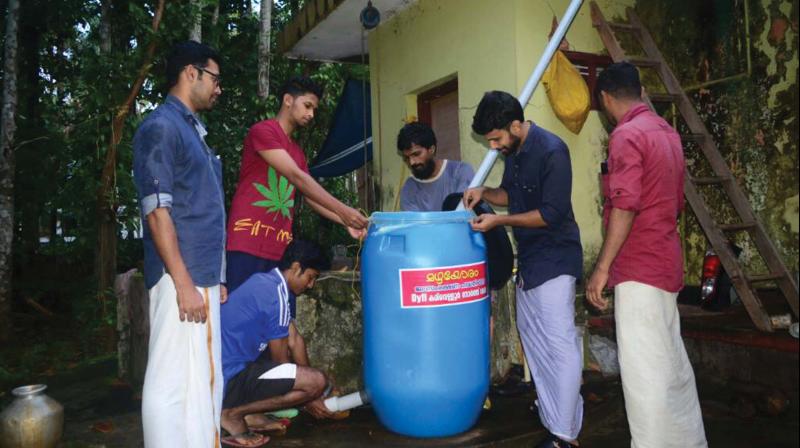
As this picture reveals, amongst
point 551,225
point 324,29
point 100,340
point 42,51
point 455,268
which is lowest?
point 100,340

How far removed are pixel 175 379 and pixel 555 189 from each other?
5.45 feet

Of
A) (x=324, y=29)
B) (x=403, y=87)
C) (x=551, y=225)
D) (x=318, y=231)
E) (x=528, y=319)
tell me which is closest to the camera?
(x=551, y=225)

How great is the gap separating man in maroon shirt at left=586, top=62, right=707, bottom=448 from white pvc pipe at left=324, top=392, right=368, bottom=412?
1.30m

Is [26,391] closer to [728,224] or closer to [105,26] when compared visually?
[728,224]

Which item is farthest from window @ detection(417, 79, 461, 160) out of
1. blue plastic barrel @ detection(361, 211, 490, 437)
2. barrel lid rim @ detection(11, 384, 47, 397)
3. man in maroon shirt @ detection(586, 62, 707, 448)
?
barrel lid rim @ detection(11, 384, 47, 397)

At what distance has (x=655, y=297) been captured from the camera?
217 cm

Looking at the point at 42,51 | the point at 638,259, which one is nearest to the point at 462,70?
the point at 638,259

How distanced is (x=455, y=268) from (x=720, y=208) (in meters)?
2.51

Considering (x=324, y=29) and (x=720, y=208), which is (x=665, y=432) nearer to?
(x=720, y=208)

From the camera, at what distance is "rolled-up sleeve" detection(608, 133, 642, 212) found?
2.11 m

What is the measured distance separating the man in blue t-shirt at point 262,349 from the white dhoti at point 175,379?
53cm

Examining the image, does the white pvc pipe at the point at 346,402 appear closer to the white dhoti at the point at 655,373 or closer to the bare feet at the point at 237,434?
the bare feet at the point at 237,434

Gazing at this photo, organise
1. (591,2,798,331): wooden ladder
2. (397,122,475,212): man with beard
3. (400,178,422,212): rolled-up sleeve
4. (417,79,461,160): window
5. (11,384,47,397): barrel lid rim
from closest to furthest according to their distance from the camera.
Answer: (11,384,47,397): barrel lid rim
(591,2,798,331): wooden ladder
(397,122,475,212): man with beard
(400,178,422,212): rolled-up sleeve
(417,79,461,160): window

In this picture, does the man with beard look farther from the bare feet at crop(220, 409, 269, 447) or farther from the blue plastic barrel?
the bare feet at crop(220, 409, 269, 447)
